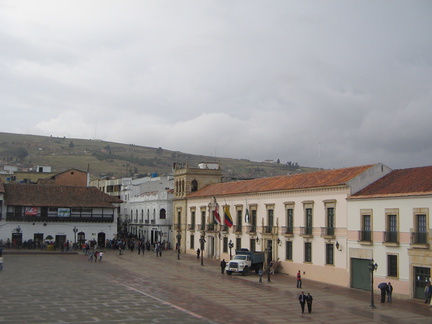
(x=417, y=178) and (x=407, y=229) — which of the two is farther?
(x=417, y=178)

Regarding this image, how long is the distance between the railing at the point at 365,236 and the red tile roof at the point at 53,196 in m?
39.9

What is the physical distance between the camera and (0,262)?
3997 centimetres

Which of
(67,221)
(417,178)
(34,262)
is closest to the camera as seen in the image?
(417,178)

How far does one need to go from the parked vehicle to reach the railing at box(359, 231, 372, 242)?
1063 centimetres

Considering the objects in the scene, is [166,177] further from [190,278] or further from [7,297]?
[7,297]

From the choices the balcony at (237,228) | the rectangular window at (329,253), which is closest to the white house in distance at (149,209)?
the balcony at (237,228)

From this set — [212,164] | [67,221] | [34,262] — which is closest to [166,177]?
[212,164]

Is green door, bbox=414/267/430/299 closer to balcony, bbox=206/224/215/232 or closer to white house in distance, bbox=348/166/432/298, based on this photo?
white house in distance, bbox=348/166/432/298

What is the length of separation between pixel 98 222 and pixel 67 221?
3881 mm

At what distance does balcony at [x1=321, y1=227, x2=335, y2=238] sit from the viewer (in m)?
39.2

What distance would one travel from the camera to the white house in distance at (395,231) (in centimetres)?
3139

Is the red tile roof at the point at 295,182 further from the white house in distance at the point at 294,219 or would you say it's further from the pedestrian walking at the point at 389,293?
the pedestrian walking at the point at 389,293

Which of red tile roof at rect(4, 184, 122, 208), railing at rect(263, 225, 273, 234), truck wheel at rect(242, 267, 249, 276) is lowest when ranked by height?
truck wheel at rect(242, 267, 249, 276)

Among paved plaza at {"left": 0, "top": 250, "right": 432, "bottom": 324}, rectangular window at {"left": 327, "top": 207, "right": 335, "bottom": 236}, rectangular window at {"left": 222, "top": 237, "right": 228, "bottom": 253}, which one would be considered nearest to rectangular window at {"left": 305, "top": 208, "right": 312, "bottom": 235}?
rectangular window at {"left": 327, "top": 207, "right": 335, "bottom": 236}
